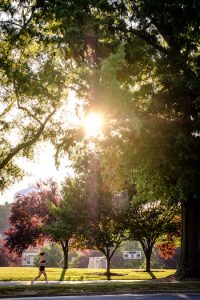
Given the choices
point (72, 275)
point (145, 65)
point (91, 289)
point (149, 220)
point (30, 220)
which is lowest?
point (91, 289)

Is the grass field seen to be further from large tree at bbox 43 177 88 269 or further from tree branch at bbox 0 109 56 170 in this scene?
large tree at bbox 43 177 88 269

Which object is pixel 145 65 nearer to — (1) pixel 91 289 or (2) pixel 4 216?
(1) pixel 91 289

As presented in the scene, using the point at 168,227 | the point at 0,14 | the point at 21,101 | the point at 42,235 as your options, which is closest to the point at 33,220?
the point at 42,235

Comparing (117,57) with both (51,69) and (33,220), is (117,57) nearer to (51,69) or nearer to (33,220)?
(51,69)

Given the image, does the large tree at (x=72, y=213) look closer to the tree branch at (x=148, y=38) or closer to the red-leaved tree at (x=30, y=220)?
the red-leaved tree at (x=30, y=220)

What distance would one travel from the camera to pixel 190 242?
2141cm

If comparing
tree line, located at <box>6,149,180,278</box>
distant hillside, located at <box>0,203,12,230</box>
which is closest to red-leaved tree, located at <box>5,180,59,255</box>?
tree line, located at <box>6,149,180,278</box>

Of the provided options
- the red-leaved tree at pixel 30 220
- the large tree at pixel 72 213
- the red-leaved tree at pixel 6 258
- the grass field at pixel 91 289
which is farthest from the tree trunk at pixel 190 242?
the red-leaved tree at pixel 6 258

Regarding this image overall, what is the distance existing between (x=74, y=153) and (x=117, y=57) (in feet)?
22.2

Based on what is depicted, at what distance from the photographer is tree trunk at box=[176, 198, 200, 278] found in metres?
20.8

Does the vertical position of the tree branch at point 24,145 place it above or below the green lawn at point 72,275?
above

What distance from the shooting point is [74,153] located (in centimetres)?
1966

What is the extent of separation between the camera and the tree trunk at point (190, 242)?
20797 millimetres

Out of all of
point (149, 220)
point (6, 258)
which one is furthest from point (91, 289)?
point (6, 258)
